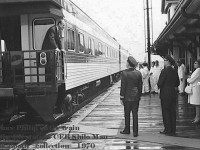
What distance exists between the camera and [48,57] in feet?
31.4

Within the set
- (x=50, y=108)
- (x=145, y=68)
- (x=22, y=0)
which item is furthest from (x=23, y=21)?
(x=145, y=68)

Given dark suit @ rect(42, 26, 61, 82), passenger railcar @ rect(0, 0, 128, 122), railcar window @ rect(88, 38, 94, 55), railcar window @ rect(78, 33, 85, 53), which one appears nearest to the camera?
passenger railcar @ rect(0, 0, 128, 122)

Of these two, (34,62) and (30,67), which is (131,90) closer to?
→ (30,67)

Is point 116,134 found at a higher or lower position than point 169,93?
lower

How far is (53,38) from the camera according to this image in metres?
10.0

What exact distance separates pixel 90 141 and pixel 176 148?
74.1 inches

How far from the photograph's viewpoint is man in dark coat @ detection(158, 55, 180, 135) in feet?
28.7

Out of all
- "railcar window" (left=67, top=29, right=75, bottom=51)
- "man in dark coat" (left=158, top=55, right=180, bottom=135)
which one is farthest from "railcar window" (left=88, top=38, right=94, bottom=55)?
"man in dark coat" (left=158, top=55, right=180, bottom=135)

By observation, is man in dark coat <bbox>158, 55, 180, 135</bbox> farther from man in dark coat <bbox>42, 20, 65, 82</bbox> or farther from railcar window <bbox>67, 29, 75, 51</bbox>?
railcar window <bbox>67, 29, 75, 51</bbox>

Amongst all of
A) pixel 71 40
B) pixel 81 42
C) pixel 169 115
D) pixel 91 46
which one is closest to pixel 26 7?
pixel 71 40

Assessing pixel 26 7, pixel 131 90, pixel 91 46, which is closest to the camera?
pixel 131 90

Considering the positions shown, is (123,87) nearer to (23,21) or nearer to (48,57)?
(48,57)

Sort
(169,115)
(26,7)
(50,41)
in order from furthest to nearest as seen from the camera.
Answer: (50,41) → (26,7) → (169,115)

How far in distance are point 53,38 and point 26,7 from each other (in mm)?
1051
